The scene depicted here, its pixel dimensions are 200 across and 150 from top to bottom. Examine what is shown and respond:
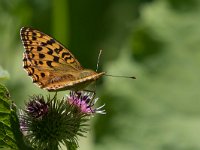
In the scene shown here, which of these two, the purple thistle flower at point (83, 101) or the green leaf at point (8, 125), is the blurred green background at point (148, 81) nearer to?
the purple thistle flower at point (83, 101)

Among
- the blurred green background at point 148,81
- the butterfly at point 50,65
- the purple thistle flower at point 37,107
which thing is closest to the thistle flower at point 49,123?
the purple thistle flower at point 37,107

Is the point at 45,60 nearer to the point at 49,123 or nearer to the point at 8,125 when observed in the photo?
the point at 49,123

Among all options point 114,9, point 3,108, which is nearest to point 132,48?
point 114,9

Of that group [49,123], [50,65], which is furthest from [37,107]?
[50,65]

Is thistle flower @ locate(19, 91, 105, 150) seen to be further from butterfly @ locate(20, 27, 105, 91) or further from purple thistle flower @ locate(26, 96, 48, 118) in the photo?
butterfly @ locate(20, 27, 105, 91)

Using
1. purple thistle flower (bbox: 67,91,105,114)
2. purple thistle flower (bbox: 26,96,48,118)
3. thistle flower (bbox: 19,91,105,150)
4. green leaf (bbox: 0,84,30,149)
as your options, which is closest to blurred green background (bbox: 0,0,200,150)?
purple thistle flower (bbox: 67,91,105,114)

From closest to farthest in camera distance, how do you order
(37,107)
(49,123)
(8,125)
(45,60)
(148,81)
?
(8,125) < (37,107) < (49,123) < (45,60) < (148,81)
